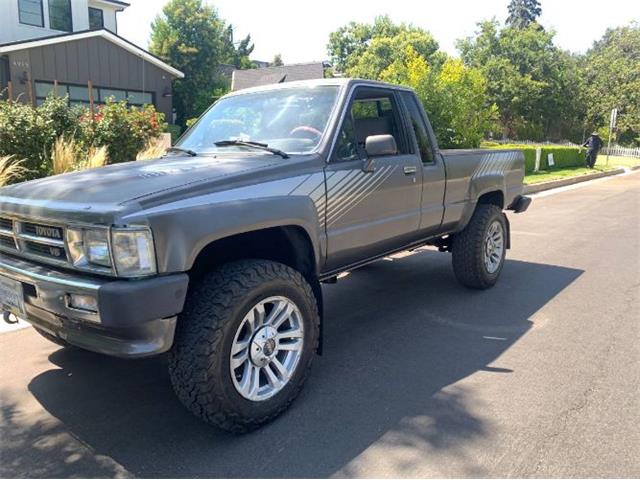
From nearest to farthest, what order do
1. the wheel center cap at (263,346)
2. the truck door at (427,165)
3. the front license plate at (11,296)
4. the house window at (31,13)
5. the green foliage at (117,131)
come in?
the front license plate at (11,296)
the wheel center cap at (263,346)
the truck door at (427,165)
the green foliage at (117,131)
the house window at (31,13)

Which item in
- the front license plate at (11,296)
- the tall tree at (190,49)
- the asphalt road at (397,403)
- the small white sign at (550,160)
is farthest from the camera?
the tall tree at (190,49)

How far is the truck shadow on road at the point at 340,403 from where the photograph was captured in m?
2.89

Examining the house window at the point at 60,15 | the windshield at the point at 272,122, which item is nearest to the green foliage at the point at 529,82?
the house window at the point at 60,15

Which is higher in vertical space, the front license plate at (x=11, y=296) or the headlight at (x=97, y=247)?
the headlight at (x=97, y=247)

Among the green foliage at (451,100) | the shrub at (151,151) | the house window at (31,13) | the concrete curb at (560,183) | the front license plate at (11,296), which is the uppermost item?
the house window at (31,13)

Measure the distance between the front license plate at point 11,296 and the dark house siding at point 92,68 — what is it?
20.3 m

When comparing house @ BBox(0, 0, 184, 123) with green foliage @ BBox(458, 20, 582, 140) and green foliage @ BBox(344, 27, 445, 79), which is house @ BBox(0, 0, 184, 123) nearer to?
green foliage @ BBox(344, 27, 445, 79)

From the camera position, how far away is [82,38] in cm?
2223

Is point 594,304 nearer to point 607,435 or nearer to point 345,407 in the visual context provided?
point 607,435

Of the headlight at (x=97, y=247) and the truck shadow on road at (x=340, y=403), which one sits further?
the truck shadow on road at (x=340, y=403)

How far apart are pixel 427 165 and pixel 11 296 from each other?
334 centimetres

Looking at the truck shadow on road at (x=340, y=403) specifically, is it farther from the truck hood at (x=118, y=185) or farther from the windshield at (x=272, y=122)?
the windshield at (x=272, y=122)

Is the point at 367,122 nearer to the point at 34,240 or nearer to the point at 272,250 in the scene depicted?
the point at 272,250

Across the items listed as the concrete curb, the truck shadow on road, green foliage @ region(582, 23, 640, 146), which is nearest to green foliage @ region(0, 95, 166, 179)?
the truck shadow on road
